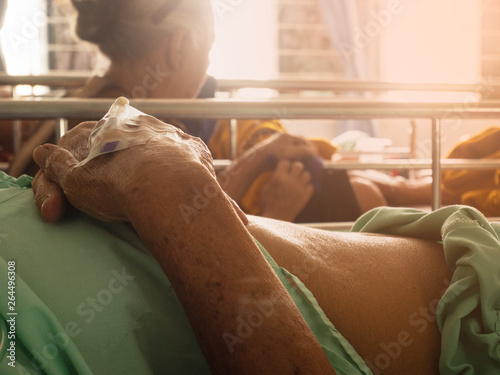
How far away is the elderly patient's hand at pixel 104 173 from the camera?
1.66 feet

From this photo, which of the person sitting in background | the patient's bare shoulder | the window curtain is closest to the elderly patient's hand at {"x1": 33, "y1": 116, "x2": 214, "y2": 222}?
the patient's bare shoulder

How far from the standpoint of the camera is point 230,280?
459 millimetres

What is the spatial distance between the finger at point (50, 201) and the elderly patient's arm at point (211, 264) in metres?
0.09

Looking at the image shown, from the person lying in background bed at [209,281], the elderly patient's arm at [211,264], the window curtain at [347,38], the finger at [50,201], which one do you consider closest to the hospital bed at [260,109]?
the person lying in background bed at [209,281]

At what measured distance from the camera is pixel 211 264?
460 mm

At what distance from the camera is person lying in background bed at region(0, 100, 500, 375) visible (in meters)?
0.46

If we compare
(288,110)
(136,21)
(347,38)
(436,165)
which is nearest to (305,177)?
(436,165)

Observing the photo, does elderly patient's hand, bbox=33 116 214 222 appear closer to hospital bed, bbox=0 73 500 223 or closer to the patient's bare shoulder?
the patient's bare shoulder

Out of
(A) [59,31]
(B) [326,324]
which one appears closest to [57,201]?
(B) [326,324]

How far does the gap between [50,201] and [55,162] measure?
7cm

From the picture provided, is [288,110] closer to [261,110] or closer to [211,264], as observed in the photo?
[261,110]

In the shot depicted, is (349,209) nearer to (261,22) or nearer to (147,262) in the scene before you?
(147,262)

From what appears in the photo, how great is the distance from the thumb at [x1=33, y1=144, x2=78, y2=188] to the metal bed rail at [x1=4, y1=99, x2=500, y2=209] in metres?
0.40

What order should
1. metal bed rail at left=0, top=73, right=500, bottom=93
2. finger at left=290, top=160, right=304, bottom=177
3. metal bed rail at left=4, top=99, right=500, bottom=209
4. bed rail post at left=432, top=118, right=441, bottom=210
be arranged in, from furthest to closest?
metal bed rail at left=0, top=73, right=500, bottom=93 < finger at left=290, top=160, right=304, bottom=177 < bed rail post at left=432, top=118, right=441, bottom=210 < metal bed rail at left=4, top=99, right=500, bottom=209
